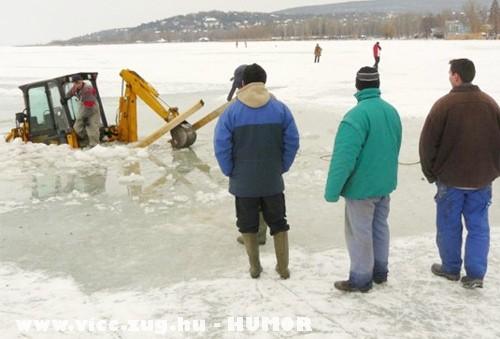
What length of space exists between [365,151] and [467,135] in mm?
839

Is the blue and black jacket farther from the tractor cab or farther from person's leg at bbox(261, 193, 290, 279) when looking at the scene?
the tractor cab

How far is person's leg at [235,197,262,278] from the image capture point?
452 cm

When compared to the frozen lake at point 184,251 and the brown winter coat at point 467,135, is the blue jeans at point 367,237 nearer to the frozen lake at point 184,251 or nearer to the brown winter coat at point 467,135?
the frozen lake at point 184,251

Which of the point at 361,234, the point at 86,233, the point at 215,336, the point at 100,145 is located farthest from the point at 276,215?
the point at 100,145

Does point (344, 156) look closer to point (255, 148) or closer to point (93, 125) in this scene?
point (255, 148)

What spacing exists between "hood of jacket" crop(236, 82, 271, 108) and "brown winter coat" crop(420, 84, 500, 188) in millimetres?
1338

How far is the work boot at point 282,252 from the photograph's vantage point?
15.3ft

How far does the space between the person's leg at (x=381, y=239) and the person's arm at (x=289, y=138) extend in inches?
31.8

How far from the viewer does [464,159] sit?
427 cm

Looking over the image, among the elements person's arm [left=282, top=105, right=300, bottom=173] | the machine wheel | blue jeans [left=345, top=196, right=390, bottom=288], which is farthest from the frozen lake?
person's arm [left=282, top=105, right=300, bottom=173]

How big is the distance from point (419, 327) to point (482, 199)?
1.20 metres

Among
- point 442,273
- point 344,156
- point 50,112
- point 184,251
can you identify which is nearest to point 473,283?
point 442,273

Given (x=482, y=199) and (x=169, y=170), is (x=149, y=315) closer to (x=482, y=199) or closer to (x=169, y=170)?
(x=482, y=199)

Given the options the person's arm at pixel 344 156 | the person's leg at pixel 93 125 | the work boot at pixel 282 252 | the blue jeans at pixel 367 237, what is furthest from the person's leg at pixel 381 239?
the person's leg at pixel 93 125
